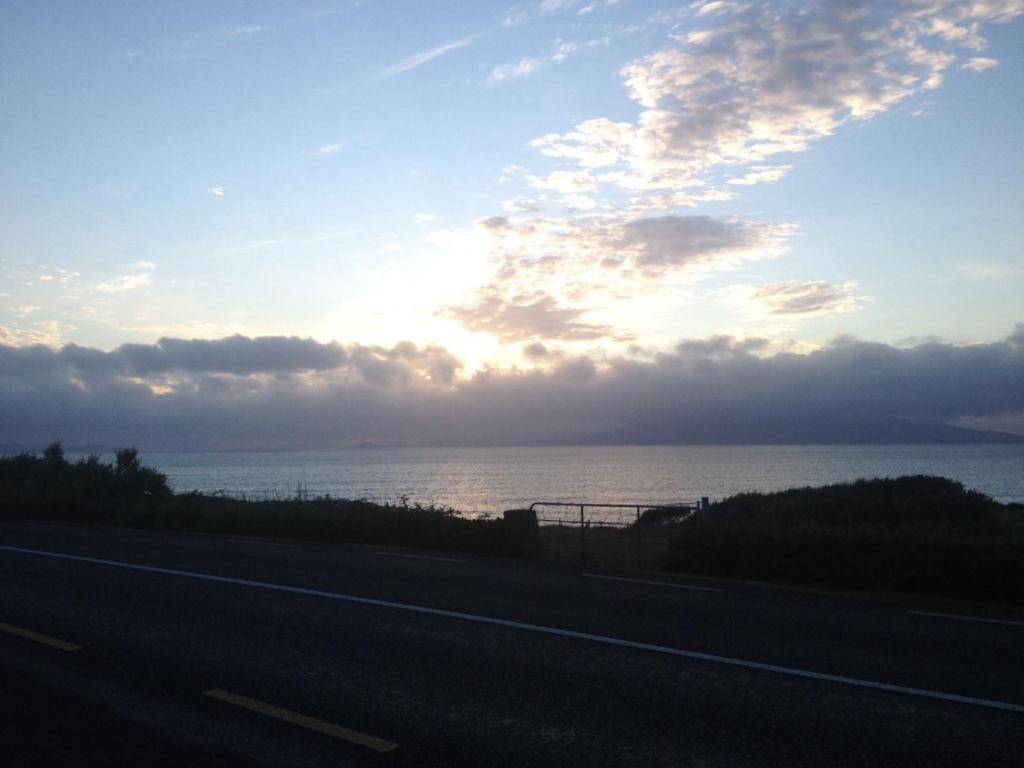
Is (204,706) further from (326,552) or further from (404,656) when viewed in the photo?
(326,552)

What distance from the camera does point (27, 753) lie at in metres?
6.25

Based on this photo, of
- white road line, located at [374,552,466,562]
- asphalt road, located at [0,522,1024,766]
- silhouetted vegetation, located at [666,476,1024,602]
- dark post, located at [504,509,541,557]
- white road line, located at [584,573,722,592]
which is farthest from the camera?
dark post, located at [504,509,541,557]

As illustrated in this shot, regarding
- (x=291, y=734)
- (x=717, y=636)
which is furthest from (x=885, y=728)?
(x=291, y=734)

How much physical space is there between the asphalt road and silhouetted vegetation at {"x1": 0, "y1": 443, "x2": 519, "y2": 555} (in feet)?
18.7

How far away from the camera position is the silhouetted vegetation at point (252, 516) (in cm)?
1956

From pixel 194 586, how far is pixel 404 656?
5881 millimetres

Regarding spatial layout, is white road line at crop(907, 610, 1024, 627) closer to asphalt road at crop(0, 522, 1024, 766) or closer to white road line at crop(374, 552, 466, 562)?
asphalt road at crop(0, 522, 1024, 766)

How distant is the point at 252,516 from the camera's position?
2319cm

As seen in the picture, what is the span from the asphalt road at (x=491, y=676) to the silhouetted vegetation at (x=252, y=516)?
570 centimetres

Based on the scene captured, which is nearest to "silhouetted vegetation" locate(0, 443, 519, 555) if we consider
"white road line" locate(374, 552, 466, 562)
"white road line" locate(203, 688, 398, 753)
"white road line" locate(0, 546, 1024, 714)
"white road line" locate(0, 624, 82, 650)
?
"white road line" locate(374, 552, 466, 562)

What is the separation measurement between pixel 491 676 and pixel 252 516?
16.4 m

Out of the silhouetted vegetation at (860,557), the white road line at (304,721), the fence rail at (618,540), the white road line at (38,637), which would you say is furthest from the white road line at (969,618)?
the white road line at (38,637)

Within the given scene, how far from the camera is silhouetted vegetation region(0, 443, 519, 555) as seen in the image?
1956 centimetres

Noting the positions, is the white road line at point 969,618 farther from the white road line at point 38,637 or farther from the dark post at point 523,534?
the white road line at point 38,637
